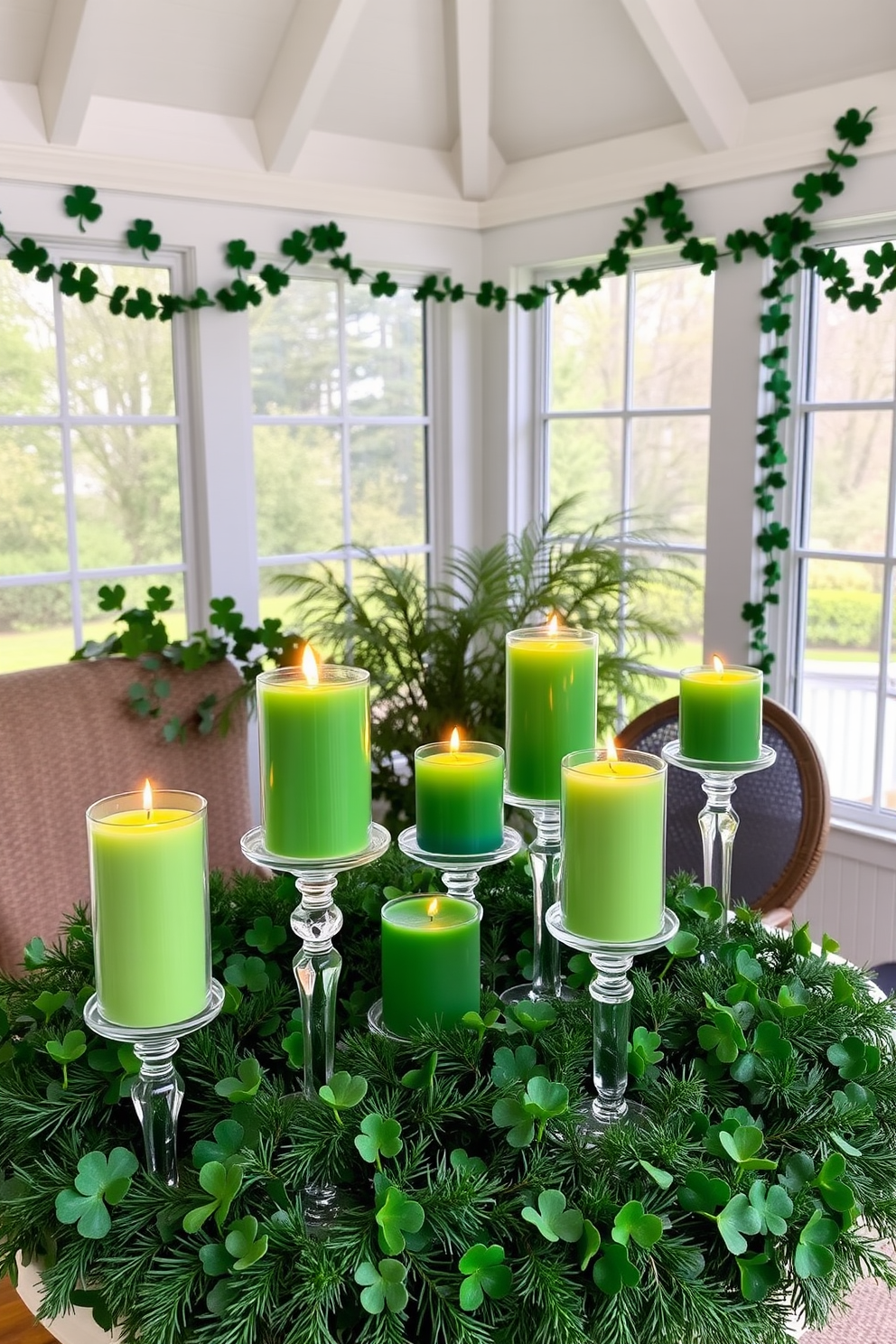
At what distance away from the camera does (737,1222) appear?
0.81 m

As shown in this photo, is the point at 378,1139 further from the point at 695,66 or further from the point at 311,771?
the point at 695,66

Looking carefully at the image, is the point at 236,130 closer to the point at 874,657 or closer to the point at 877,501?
the point at 877,501

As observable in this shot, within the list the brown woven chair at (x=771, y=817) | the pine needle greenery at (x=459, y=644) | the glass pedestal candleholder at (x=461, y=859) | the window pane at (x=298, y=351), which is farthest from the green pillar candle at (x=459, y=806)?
the window pane at (x=298, y=351)

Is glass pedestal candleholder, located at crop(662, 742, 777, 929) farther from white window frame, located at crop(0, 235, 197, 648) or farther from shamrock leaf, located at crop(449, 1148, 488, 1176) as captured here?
white window frame, located at crop(0, 235, 197, 648)

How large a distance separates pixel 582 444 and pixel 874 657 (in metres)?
1.13

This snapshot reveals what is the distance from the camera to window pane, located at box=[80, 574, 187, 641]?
9.93 ft

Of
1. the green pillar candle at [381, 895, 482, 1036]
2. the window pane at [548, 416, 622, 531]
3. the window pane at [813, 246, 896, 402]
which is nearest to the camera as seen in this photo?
the green pillar candle at [381, 895, 482, 1036]

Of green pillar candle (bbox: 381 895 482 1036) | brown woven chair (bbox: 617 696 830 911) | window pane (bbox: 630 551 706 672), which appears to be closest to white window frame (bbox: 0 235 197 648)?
window pane (bbox: 630 551 706 672)

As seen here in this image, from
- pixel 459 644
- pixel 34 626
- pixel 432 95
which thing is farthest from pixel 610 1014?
pixel 432 95

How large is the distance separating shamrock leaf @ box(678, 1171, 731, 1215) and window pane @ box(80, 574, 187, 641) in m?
2.33

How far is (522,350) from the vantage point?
3615 mm

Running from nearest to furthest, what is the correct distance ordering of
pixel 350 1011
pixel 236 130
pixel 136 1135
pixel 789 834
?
pixel 136 1135, pixel 350 1011, pixel 789 834, pixel 236 130

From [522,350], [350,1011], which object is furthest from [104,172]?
[350,1011]

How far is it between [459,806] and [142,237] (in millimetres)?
2286
